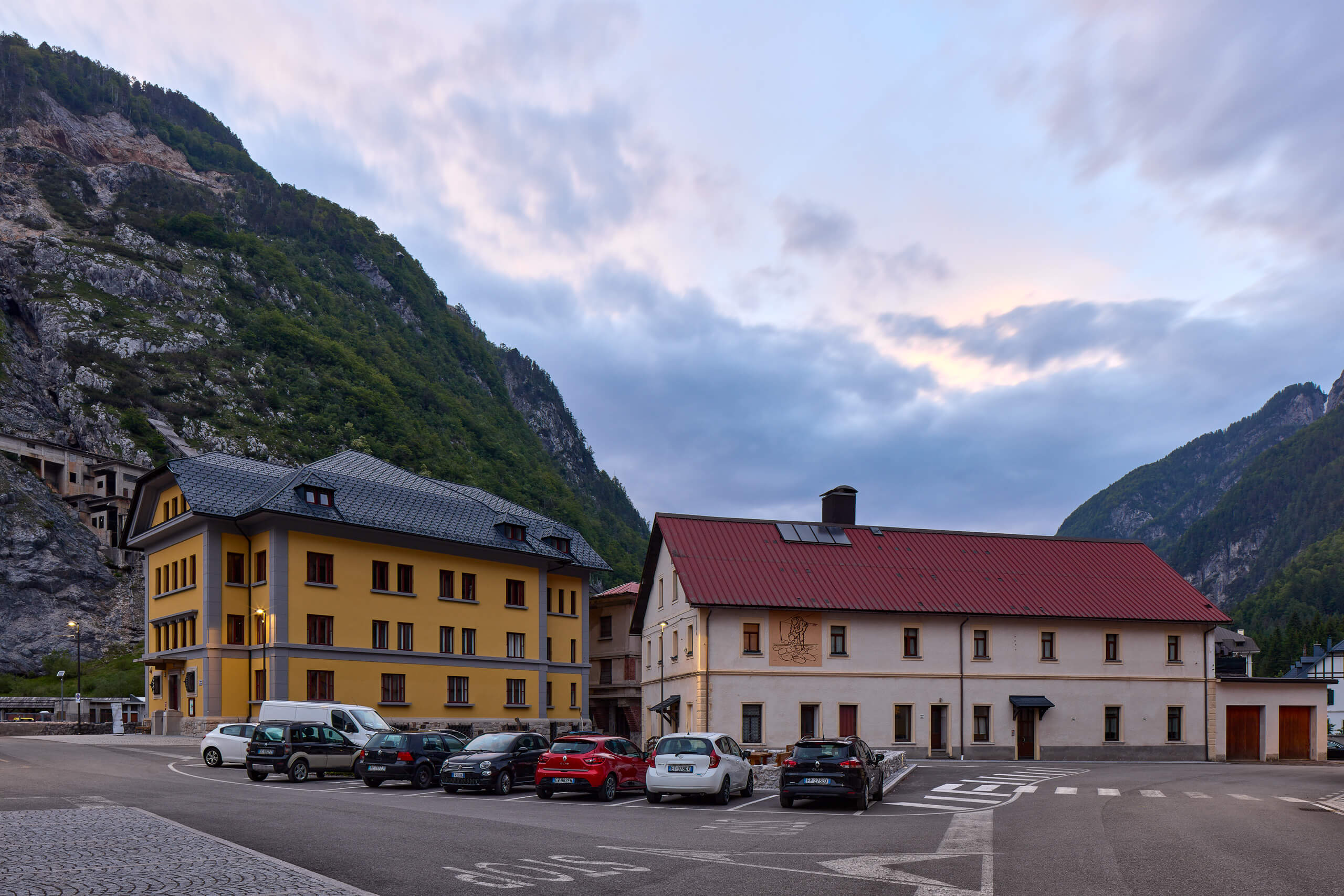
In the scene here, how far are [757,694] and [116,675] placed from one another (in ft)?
181

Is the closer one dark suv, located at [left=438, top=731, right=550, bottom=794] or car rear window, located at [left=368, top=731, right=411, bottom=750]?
dark suv, located at [left=438, top=731, right=550, bottom=794]

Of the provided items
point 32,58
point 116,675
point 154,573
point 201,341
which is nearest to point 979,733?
point 154,573

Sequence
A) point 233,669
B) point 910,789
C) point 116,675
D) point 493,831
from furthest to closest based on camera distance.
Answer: point 116,675
point 233,669
point 910,789
point 493,831

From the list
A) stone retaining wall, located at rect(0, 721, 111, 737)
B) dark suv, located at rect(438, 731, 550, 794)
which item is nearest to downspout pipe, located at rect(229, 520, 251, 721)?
stone retaining wall, located at rect(0, 721, 111, 737)

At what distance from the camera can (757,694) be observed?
45.9 meters

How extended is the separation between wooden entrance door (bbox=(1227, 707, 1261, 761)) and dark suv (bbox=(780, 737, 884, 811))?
36.2m

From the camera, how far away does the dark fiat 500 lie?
27.2 meters

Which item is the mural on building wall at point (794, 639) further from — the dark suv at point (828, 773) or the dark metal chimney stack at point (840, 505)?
the dark suv at point (828, 773)

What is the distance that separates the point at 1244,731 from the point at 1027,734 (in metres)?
12.0

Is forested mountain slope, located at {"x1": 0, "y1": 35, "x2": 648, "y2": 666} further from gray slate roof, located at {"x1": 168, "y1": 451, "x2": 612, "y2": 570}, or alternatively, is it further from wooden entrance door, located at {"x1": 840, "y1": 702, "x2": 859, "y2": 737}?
wooden entrance door, located at {"x1": 840, "y1": 702, "x2": 859, "y2": 737}

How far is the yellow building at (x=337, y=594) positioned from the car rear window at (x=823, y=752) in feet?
104

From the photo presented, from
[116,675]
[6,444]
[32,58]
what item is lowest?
[116,675]

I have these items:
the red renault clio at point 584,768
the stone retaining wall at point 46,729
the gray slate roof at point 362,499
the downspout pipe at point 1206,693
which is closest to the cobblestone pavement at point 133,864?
the red renault clio at point 584,768

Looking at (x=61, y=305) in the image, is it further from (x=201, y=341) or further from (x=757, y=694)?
(x=757, y=694)
